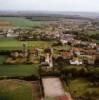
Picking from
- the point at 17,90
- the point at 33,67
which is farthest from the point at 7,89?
the point at 33,67

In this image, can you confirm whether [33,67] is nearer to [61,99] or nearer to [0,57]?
[0,57]

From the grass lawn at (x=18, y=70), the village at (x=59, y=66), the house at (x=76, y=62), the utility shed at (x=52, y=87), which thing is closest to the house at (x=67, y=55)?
the village at (x=59, y=66)

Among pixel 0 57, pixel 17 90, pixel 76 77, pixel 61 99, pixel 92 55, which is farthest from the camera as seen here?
pixel 92 55

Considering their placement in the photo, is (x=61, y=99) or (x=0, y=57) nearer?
(x=61, y=99)

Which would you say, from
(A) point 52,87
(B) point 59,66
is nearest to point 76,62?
(B) point 59,66

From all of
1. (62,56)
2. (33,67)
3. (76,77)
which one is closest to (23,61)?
(33,67)

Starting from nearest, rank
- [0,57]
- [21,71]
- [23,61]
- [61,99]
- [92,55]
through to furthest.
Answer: [61,99] → [21,71] → [23,61] → [0,57] → [92,55]

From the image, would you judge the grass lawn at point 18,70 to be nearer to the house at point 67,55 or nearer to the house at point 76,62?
the house at point 76,62

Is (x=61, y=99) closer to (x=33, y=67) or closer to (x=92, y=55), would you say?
(x=33, y=67)

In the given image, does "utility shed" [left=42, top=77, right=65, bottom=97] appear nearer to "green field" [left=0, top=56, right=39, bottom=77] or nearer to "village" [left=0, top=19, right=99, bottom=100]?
"village" [left=0, top=19, right=99, bottom=100]
